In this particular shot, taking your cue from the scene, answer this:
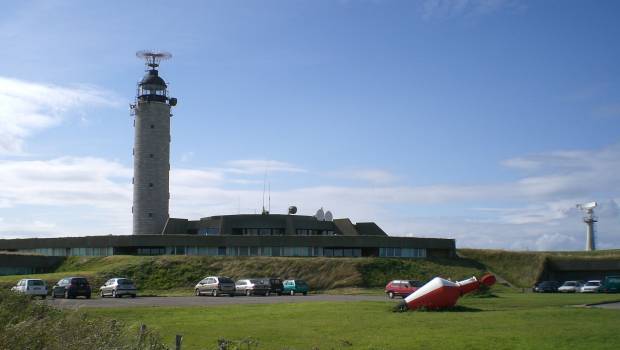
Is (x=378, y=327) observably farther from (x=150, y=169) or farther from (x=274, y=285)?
(x=150, y=169)

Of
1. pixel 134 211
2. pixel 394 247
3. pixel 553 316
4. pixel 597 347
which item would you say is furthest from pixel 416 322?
pixel 134 211

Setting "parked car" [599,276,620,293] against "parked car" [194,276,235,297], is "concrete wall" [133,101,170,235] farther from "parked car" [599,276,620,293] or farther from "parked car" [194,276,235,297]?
"parked car" [599,276,620,293]

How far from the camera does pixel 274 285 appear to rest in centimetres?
5200

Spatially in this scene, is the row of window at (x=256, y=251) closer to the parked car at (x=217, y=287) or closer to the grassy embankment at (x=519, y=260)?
the grassy embankment at (x=519, y=260)

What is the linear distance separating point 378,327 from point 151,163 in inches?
2317

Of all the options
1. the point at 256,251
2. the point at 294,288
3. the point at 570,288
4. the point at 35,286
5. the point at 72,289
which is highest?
the point at 256,251

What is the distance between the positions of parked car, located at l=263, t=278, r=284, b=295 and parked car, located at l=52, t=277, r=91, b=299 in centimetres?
1322

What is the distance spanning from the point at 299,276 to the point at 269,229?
58.5 ft

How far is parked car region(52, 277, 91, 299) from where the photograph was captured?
45125mm

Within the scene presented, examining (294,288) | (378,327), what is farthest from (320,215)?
(378,327)

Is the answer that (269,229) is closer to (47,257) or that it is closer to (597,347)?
(47,257)

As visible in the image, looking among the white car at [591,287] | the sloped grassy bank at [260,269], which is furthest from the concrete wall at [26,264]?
the white car at [591,287]

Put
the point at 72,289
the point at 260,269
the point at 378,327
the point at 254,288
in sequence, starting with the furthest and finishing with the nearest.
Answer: the point at 260,269, the point at 254,288, the point at 72,289, the point at 378,327

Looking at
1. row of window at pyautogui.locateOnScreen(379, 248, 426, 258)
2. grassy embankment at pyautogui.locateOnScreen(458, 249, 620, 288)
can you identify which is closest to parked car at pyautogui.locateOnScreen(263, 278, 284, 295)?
row of window at pyautogui.locateOnScreen(379, 248, 426, 258)
